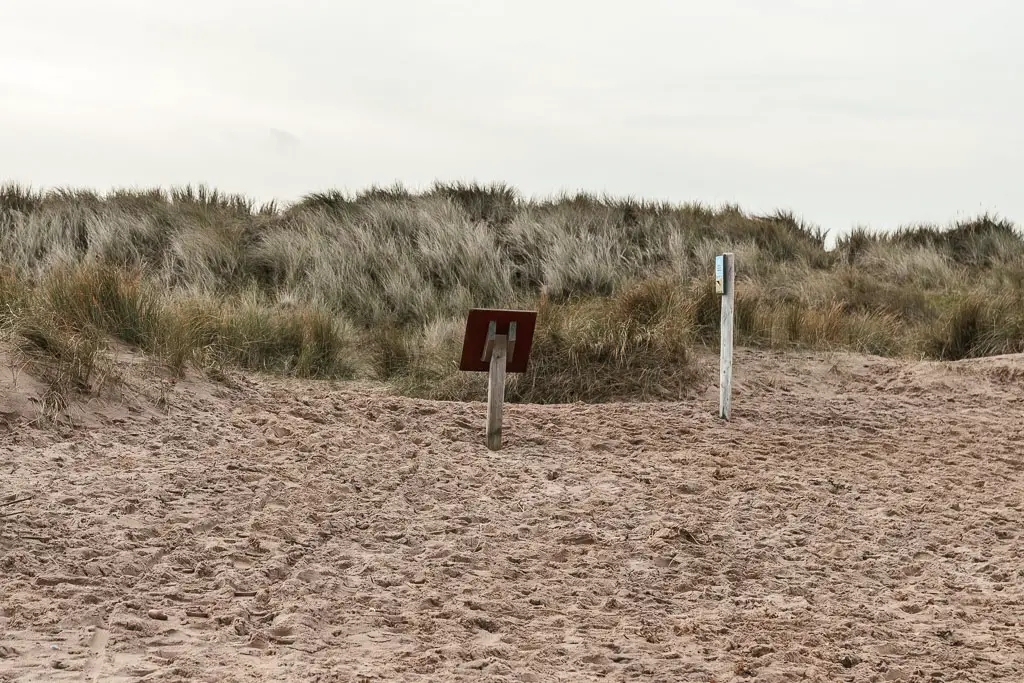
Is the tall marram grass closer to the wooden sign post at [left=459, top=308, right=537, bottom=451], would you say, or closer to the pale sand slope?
the pale sand slope

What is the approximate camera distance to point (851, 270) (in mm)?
15969

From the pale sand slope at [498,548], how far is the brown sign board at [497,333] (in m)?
0.58

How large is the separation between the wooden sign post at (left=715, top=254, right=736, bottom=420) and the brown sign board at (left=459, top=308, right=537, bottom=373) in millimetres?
1897

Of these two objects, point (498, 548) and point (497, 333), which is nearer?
point (498, 548)

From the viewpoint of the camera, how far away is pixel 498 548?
559 cm

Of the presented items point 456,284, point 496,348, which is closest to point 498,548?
point 496,348

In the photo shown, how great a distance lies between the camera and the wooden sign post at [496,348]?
7.42 meters

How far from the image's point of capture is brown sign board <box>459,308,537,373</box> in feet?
24.2

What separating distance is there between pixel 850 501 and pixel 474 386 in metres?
4.18

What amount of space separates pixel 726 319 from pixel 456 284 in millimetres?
6581

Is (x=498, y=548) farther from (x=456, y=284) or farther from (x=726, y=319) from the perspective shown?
(x=456, y=284)

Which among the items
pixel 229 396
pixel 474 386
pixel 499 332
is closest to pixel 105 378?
pixel 229 396

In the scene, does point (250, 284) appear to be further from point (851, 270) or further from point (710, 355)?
point (851, 270)

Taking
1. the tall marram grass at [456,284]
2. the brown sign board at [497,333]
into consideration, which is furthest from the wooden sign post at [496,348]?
the tall marram grass at [456,284]
